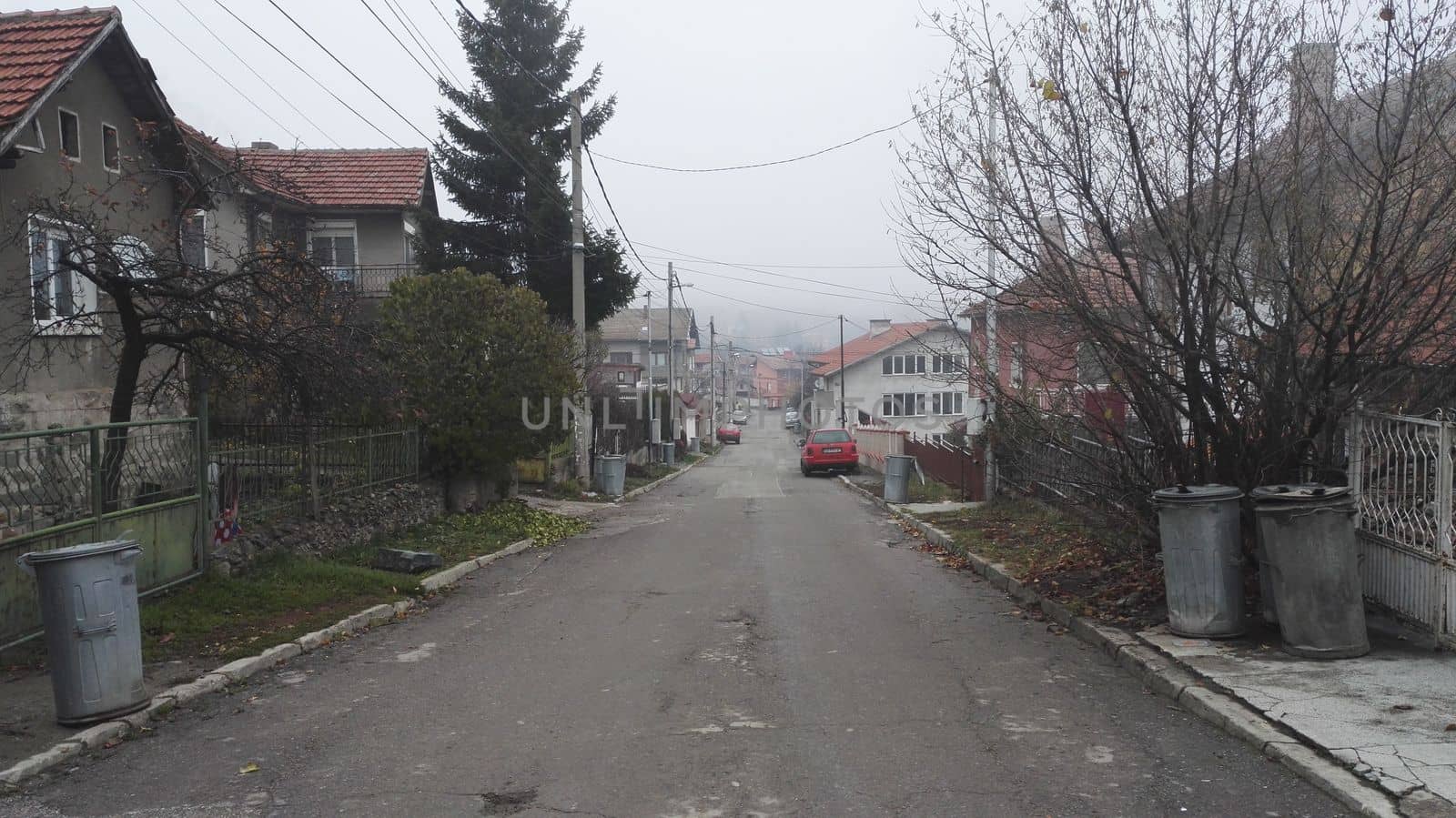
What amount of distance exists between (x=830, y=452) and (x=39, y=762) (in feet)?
114

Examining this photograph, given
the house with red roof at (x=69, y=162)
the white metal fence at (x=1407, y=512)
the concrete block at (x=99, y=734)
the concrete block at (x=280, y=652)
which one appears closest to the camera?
the concrete block at (x=99, y=734)

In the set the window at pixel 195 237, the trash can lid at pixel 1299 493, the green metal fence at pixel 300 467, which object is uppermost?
the window at pixel 195 237

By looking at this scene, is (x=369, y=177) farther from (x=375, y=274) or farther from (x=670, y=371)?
(x=670, y=371)

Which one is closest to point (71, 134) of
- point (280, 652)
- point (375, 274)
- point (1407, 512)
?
point (280, 652)

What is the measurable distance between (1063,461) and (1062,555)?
1.27 metres

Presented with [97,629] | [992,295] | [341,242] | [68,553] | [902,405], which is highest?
[341,242]

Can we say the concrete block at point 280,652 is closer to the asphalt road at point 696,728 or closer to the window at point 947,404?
the asphalt road at point 696,728

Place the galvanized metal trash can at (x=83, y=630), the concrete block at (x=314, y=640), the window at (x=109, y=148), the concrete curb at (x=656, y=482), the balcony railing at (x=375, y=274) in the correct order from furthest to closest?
the concrete curb at (x=656, y=482), the balcony railing at (x=375, y=274), the window at (x=109, y=148), the concrete block at (x=314, y=640), the galvanized metal trash can at (x=83, y=630)

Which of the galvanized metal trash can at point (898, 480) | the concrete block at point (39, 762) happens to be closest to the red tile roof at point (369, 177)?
the galvanized metal trash can at point (898, 480)

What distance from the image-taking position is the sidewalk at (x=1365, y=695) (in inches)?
200

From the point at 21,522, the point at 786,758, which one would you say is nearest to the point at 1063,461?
the point at 786,758

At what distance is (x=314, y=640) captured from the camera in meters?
8.89

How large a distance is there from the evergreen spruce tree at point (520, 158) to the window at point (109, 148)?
13.0 metres

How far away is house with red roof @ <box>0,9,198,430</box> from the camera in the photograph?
12.5 meters
